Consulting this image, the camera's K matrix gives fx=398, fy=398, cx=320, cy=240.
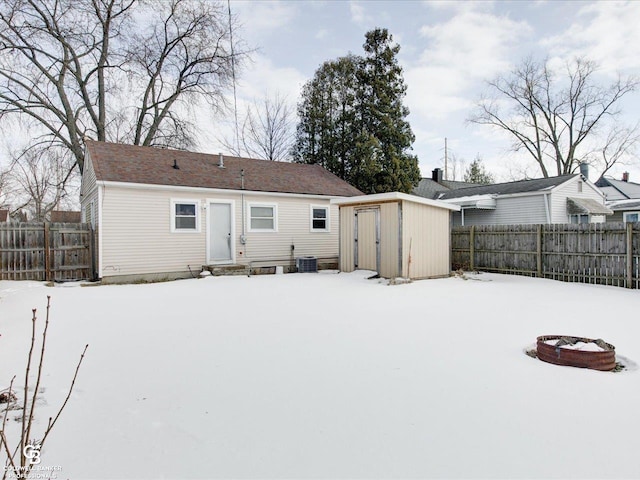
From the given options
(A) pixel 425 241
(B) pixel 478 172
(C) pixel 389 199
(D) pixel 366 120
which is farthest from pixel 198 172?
(B) pixel 478 172

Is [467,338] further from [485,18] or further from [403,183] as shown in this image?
[403,183]

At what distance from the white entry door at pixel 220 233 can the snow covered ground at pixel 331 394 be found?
5.56m

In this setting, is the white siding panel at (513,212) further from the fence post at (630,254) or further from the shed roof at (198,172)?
the fence post at (630,254)

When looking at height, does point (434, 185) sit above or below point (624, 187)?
above

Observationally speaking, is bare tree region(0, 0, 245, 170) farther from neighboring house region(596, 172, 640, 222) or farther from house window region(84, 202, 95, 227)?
neighboring house region(596, 172, 640, 222)

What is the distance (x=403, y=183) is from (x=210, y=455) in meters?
19.8

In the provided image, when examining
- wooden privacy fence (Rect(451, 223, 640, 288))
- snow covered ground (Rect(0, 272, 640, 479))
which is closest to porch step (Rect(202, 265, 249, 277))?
snow covered ground (Rect(0, 272, 640, 479))

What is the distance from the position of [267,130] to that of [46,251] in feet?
57.8

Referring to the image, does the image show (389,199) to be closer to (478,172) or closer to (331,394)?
(331,394)

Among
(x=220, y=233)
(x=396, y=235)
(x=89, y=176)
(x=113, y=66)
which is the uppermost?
(x=113, y=66)

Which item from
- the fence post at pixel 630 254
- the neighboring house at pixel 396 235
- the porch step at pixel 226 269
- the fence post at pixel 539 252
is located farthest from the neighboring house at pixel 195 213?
the fence post at pixel 630 254

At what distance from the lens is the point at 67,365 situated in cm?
406

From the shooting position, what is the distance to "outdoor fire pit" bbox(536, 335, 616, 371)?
3955mm

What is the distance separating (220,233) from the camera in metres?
12.6
